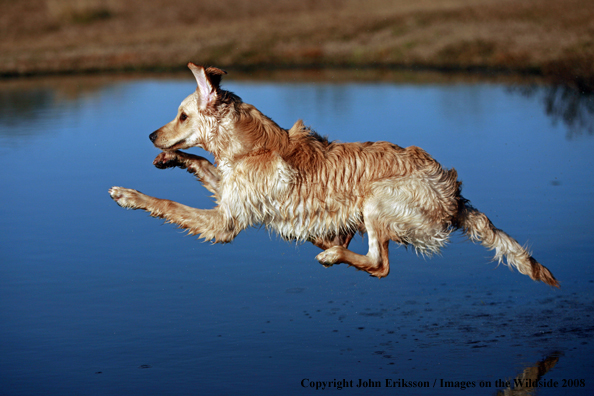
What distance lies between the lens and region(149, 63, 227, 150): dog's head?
7.29 metres

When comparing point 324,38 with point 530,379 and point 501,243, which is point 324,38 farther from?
point 530,379

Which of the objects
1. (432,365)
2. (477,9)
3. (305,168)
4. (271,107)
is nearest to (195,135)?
(305,168)

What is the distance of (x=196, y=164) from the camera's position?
25.5 ft

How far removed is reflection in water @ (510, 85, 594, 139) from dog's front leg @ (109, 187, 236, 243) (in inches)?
383

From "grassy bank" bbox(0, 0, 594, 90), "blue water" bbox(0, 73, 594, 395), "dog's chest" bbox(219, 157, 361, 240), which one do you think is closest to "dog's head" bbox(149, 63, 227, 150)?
"dog's chest" bbox(219, 157, 361, 240)

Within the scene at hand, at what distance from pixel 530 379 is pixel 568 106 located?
12.7 meters

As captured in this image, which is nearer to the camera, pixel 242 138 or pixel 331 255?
pixel 331 255

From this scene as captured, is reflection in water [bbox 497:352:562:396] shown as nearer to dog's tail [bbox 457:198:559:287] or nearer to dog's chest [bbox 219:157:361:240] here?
dog's tail [bbox 457:198:559:287]

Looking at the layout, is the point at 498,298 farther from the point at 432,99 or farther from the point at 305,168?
the point at 432,99

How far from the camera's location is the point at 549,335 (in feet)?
23.9

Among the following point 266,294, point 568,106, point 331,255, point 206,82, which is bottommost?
point 266,294

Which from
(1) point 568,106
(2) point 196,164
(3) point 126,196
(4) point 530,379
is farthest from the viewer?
(1) point 568,106

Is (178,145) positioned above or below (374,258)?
above

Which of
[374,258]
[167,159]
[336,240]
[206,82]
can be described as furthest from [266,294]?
[206,82]
